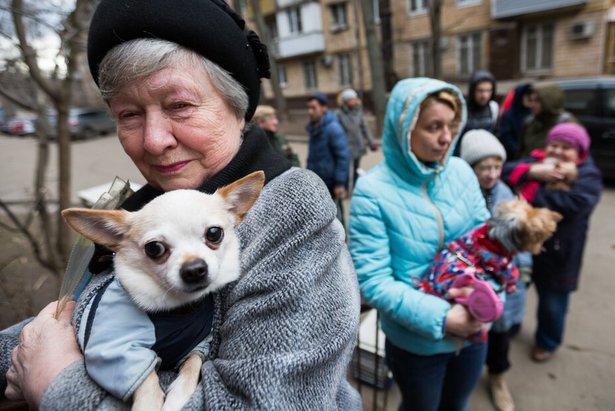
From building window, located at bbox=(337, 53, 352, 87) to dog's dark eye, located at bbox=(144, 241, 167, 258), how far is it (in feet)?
79.0

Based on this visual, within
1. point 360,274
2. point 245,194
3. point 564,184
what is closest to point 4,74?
point 245,194

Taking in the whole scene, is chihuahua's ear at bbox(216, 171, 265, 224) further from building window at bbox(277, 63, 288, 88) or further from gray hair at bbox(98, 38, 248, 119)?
building window at bbox(277, 63, 288, 88)

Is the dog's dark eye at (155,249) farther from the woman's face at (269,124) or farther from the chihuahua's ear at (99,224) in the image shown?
the woman's face at (269,124)

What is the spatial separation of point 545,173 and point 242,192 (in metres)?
2.84

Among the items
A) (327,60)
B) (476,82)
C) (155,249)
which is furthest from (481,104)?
(327,60)

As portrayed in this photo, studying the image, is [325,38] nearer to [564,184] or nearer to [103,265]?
[564,184]

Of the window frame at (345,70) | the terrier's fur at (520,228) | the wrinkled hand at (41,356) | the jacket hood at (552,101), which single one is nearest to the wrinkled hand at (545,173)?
the jacket hood at (552,101)

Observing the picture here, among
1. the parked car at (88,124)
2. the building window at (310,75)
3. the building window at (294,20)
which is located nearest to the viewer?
the parked car at (88,124)

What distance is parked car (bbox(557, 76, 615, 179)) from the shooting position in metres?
6.78

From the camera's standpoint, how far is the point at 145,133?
1.09 meters

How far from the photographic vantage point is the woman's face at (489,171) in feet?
9.46

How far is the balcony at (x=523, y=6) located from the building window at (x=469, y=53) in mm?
1485

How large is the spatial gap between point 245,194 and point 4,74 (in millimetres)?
2931

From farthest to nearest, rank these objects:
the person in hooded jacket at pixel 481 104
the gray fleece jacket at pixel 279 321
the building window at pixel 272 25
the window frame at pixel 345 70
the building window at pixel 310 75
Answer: the building window at pixel 272 25
the building window at pixel 310 75
the window frame at pixel 345 70
the person in hooded jacket at pixel 481 104
the gray fleece jacket at pixel 279 321
